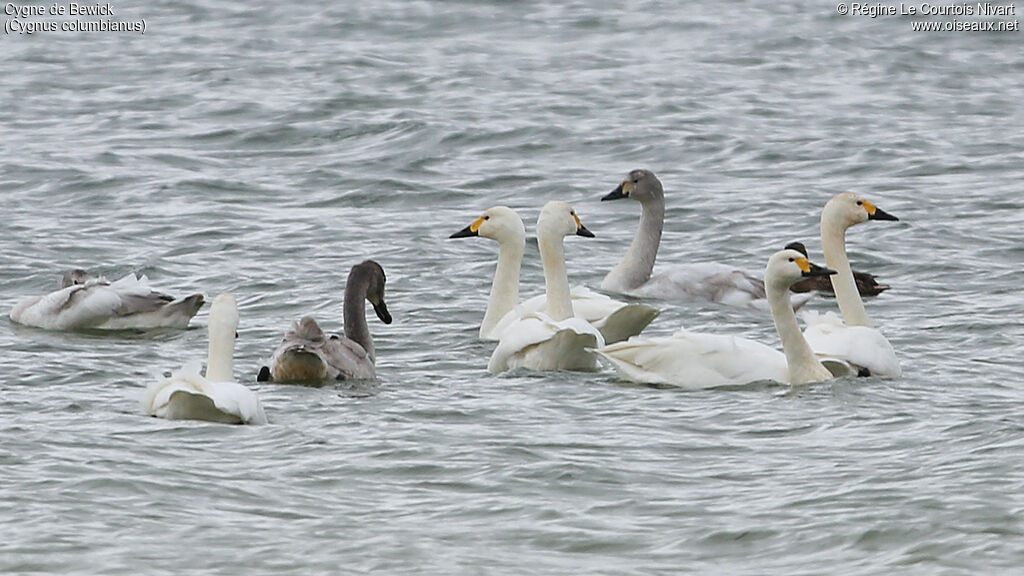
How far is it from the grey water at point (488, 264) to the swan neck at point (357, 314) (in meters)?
0.36

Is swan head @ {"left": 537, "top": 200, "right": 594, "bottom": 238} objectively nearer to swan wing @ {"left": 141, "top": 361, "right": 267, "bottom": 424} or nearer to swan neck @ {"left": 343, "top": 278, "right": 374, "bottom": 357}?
swan neck @ {"left": 343, "top": 278, "right": 374, "bottom": 357}

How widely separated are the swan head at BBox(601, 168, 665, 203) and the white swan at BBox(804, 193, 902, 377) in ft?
8.43

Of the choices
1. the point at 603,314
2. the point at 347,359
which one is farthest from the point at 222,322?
the point at 603,314

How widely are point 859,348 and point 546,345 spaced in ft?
5.32

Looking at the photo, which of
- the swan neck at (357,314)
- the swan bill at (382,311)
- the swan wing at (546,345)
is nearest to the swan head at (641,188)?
the swan bill at (382,311)

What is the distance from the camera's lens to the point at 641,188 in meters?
14.7

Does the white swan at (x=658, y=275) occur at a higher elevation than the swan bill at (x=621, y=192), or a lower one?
lower

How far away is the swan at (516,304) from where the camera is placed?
11.5 metres

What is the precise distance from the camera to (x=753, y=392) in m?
10.2

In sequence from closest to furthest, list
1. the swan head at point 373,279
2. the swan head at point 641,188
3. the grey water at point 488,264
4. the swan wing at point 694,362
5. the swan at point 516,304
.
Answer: the grey water at point 488,264
the swan wing at point 694,362
the swan head at point 373,279
the swan at point 516,304
the swan head at point 641,188

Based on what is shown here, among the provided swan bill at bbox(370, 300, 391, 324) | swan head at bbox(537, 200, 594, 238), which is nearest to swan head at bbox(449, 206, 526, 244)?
swan head at bbox(537, 200, 594, 238)

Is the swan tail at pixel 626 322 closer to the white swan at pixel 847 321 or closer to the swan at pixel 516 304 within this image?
the swan at pixel 516 304

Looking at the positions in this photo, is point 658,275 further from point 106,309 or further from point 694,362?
point 106,309

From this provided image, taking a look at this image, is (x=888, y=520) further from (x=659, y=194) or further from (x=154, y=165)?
(x=154, y=165)
